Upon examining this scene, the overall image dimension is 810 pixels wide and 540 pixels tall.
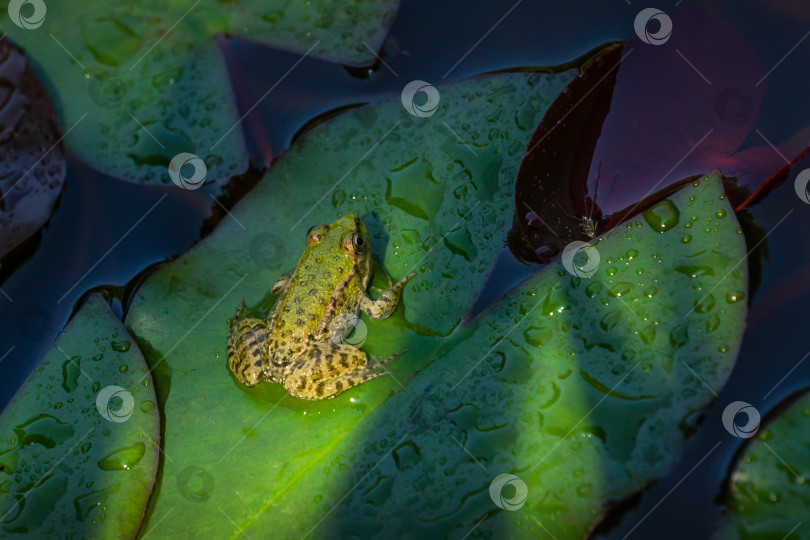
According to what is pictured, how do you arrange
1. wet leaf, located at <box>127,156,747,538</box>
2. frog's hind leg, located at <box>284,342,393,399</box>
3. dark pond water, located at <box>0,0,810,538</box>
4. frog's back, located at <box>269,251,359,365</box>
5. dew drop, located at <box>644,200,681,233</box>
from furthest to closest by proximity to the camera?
1. frog's back, located at <box>269,251,359,365</box>
2. dark pond water, located at <box>0,0,810,538</box>
3. frog's hind leg, located at <box>284,342,393,399</box>
4. dew drop, located at <box>644,200,681,233</box>
5. wet leaf, located at <box>127,156,747,538</box>

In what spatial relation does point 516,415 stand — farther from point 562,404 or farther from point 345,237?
point 345,237

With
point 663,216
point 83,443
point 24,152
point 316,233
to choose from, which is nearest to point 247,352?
point 316,233

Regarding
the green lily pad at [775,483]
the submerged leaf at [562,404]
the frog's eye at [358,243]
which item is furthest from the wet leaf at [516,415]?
the frog's eye at [358,243]

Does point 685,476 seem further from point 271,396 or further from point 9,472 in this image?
point 9,472

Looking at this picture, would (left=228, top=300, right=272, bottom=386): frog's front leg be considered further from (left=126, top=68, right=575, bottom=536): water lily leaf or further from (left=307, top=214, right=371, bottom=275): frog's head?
(left=307, top=214, right=371, bottom=275): frog's head

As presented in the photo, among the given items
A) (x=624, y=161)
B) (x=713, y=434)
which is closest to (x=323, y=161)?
(x=624, y=161)

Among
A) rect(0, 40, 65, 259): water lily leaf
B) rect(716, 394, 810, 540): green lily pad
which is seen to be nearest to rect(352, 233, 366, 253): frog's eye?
rect(0, 40, 65, 259): water lily leaf

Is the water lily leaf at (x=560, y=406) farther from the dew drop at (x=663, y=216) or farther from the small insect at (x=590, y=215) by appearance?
the small insect at (x=590, y=215)
